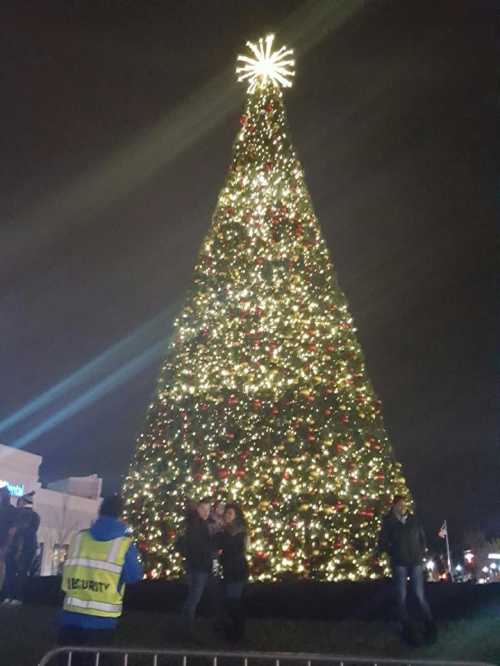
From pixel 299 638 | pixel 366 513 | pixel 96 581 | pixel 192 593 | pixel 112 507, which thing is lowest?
pixel 299 638

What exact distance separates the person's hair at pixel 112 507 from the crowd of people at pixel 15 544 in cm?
663

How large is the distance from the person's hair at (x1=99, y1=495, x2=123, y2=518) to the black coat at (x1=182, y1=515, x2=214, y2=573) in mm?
3642

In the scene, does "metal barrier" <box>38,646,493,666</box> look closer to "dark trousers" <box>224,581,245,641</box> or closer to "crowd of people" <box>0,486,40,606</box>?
"dark trousers" <box>224,581,245,641</box>

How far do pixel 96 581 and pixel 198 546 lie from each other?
3.83 metres

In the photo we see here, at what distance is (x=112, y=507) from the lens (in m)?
5.98

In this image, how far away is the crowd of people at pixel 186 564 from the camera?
227 inches

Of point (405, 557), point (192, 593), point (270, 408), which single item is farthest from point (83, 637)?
point (270, 408)

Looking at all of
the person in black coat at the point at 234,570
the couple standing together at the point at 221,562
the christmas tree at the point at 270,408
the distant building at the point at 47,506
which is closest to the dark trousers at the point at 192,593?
the couple standing together at the point at 221,562

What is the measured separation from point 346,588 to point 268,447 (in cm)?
343

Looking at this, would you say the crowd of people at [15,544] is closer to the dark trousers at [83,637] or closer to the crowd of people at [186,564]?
the crowd of people at [186,564]

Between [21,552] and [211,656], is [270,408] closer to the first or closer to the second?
[21,552]

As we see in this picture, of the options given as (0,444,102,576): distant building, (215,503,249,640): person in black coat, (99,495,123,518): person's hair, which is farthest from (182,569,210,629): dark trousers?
(0,444,102,576): distant building

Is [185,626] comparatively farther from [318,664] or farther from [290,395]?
[290,395]

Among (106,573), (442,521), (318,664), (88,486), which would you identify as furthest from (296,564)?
(88,486)
